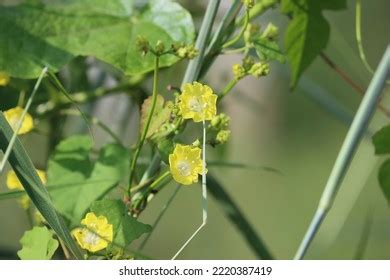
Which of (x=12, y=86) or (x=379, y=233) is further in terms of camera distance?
(x=379, y=233)

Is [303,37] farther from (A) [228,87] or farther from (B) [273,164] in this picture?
(B) [273,164]

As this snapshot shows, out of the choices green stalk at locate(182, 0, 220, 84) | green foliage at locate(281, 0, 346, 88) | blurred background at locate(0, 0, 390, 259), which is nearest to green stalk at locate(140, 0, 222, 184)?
green stalk at locate(182, 0, 220, 84)

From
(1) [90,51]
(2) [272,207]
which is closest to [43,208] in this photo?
(1) [90,51]

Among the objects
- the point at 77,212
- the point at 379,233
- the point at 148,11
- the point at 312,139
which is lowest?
the point at 312,139

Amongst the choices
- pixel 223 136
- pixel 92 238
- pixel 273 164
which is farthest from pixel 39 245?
pixel 273 164

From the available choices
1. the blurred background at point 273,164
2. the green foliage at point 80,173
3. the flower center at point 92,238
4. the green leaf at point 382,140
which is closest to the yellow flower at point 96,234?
the flower center at point 92,238

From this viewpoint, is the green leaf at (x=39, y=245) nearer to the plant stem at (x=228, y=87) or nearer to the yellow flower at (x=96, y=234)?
the yellow flower at (x=96, y=234)

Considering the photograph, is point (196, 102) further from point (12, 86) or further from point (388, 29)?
point (388, 29)
